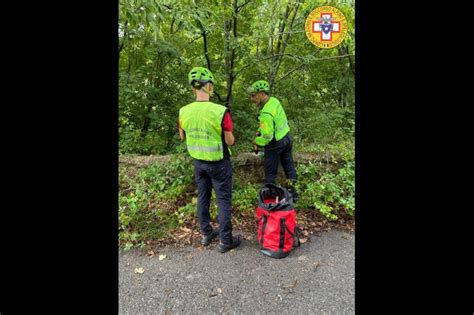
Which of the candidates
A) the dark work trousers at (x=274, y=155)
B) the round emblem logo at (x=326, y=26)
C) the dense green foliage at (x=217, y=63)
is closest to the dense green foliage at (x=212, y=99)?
the dense green foliage at (x=217, y=63)

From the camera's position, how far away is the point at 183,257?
10.2ft

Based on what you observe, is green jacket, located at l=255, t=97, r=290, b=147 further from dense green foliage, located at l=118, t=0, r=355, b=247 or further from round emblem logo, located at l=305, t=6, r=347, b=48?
round emblem logo, located at l=305, t=6, r=347, b=48

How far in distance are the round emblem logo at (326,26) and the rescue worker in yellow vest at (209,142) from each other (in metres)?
2.82

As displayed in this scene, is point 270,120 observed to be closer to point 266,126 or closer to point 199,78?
point 266,126

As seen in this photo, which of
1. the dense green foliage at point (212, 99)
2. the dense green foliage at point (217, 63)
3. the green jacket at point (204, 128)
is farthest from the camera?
the dense green foliage at point (217, 63)

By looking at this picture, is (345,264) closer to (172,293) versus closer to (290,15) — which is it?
(172,293)

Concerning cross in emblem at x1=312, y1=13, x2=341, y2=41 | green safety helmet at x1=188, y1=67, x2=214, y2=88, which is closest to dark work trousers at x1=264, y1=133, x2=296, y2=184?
green safety helmet at x1=188, y1=67, x2=214, y2=88

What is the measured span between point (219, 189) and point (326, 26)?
379cm

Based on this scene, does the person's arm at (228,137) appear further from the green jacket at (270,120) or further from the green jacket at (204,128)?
the green jacket at (270,120)

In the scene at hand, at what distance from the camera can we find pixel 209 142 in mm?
3016

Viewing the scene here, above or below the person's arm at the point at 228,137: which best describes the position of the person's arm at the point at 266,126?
above

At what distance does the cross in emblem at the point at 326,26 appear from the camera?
479 cm

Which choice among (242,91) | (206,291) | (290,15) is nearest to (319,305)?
(206,291)

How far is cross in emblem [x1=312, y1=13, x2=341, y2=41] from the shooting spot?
189 inches
